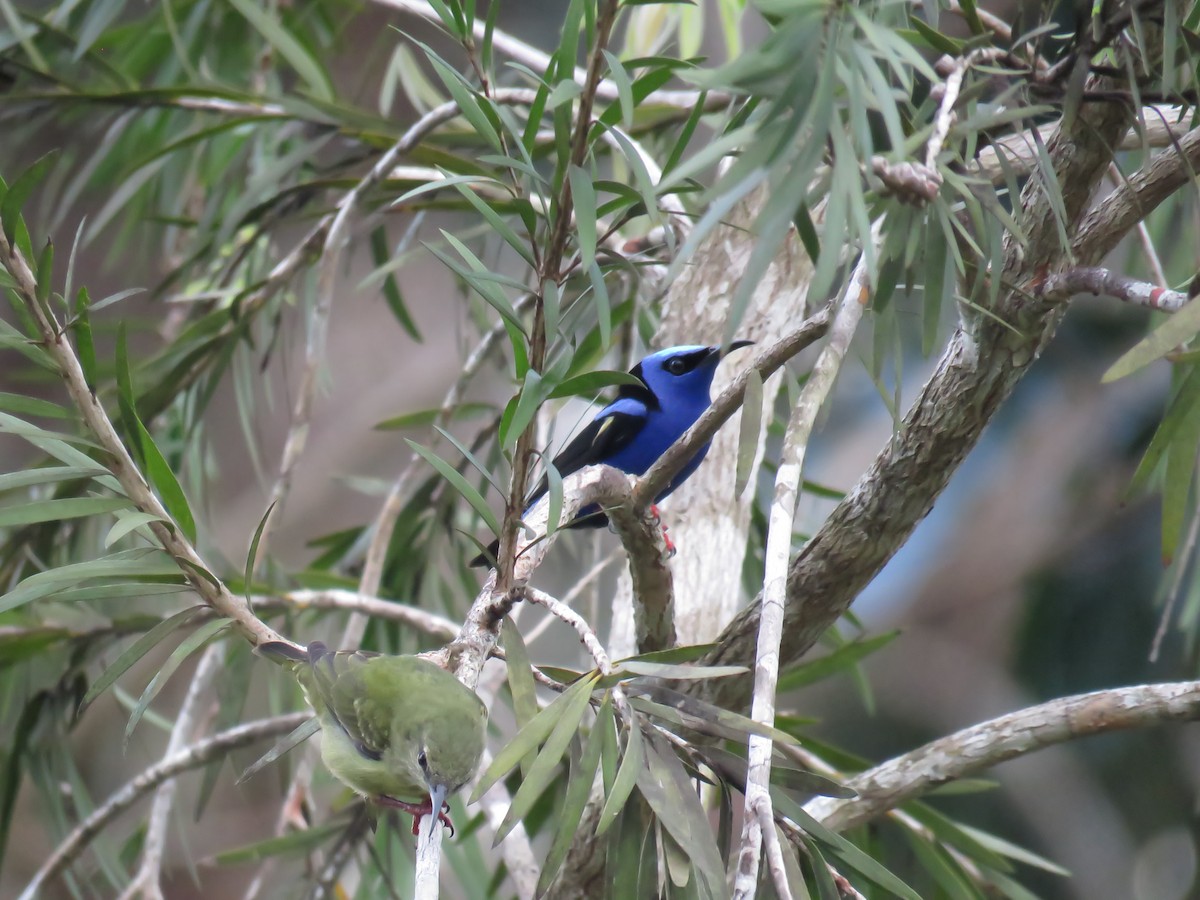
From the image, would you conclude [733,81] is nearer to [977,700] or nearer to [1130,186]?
[1130,186]

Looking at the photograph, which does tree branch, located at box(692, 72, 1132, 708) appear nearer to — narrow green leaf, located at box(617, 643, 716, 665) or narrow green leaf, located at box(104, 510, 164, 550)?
narrow green leaf, located at box(617, 643, 716, 665)

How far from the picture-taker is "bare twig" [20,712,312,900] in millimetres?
2703

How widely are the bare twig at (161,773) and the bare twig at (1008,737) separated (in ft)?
3.98

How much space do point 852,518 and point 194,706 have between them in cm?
200

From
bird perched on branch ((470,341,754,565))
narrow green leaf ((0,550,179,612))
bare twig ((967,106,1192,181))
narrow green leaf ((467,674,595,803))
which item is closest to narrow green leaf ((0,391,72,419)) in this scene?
narrow green leaf ((0,550,179,612))

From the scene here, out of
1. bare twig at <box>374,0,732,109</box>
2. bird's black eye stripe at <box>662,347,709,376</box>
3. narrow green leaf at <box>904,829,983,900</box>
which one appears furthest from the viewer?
bird's black eye stripe at <box>662,347,709,376</box>

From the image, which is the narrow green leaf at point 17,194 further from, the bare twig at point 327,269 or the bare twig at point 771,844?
the bare twig at point 327,269

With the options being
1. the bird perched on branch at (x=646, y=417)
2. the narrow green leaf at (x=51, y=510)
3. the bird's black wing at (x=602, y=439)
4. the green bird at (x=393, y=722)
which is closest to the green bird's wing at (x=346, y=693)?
the green bird at (x=393, y=722)

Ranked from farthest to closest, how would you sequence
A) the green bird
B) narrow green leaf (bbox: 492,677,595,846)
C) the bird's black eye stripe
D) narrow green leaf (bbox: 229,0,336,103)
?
the bird's black eye stripe
narrow green leaf (bbox: 229,0,336,103)
the green bird
narrow green leaf (bbox: 492,677,595,846)

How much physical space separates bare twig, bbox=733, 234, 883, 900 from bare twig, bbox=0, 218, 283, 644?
2.34ft

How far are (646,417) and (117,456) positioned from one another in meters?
2.13

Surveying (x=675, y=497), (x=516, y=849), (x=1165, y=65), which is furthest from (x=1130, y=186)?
(x=516, y=849)

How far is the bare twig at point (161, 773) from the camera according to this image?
2.70 meters

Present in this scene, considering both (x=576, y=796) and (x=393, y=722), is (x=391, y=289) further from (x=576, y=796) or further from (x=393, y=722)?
(x=576, y=796)
